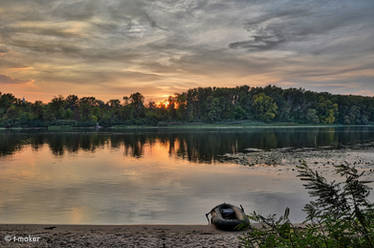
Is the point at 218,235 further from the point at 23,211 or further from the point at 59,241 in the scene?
the point at 23,211

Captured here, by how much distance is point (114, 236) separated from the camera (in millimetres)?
15656

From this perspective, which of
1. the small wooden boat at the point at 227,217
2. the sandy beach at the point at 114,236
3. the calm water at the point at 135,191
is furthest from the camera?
the calm water at the point at 135,191

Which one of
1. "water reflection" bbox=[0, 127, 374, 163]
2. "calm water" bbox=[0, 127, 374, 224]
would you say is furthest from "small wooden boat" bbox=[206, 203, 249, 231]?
"water reflection" bbox=[0, 127, 374, 163]

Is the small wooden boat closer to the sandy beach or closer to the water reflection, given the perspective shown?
the sandy beach

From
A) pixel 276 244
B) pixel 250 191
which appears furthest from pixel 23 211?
pixel 276 244

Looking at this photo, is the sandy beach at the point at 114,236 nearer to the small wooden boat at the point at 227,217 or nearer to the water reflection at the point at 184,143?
the small wooden boat at the point at 227,217

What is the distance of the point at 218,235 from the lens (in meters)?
15.7

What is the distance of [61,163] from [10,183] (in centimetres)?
1496

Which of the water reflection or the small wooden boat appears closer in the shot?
the small wooden boat

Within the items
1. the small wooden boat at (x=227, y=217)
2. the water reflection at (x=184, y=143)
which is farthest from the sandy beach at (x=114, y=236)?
the water reflection at (x=184, y=143)

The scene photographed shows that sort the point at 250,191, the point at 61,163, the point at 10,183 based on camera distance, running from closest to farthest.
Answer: the point at 250,191 → the point at 10,183 → the point at 61,163

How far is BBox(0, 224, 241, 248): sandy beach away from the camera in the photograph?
14.3 metres

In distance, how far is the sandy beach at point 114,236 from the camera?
14.3m

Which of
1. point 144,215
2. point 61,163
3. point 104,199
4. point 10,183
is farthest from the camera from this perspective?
point 61,163
